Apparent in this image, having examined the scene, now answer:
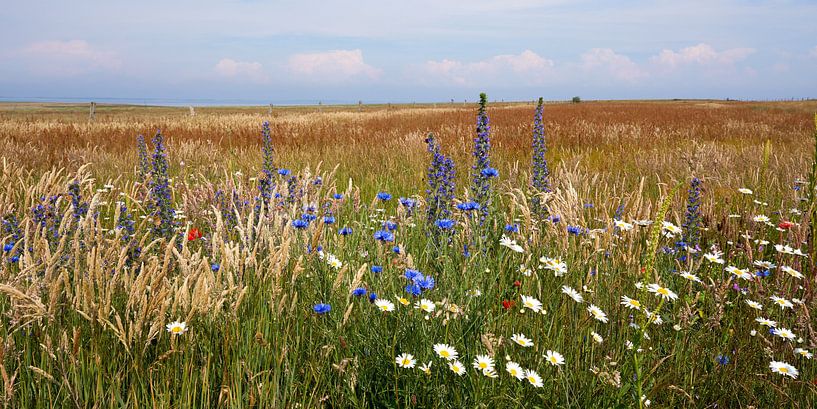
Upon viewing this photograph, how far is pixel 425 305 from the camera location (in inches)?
70.7

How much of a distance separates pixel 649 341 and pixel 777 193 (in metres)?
4.19

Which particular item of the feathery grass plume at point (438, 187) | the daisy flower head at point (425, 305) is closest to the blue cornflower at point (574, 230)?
the feathery grass plume at point (438, 187)

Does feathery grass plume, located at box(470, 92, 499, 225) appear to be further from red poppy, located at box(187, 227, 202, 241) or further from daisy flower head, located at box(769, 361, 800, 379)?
red poppy, located at box(187, 227, 202, 241)

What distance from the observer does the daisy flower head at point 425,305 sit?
5.81ft

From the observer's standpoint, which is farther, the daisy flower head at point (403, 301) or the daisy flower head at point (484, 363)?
the daisy flower head at point (403, 301)

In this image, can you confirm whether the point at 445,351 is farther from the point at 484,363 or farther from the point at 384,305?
the point at 384,305

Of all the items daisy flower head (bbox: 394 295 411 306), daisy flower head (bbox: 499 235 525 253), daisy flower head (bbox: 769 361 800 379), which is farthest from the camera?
daisy flower head (bbox: 499 235 525 253)

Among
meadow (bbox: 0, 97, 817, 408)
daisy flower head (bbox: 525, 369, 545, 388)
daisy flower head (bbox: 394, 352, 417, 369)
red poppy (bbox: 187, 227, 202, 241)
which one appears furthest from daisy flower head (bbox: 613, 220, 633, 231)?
red poppy (bbox: 187, 227, 202, 241)

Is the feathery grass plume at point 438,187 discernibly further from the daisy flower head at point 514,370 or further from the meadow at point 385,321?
the daisy flower head at point 514,370

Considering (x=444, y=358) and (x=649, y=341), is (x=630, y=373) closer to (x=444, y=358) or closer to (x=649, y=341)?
(x=649, y=341)

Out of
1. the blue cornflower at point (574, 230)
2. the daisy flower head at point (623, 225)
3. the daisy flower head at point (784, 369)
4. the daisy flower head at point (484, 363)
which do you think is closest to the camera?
the daisy flower head at point (484, 363)

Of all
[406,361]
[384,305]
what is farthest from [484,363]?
[384,305]

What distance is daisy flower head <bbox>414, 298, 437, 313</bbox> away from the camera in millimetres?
1772

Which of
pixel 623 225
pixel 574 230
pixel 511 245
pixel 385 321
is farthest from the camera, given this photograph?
pixel 623 225
